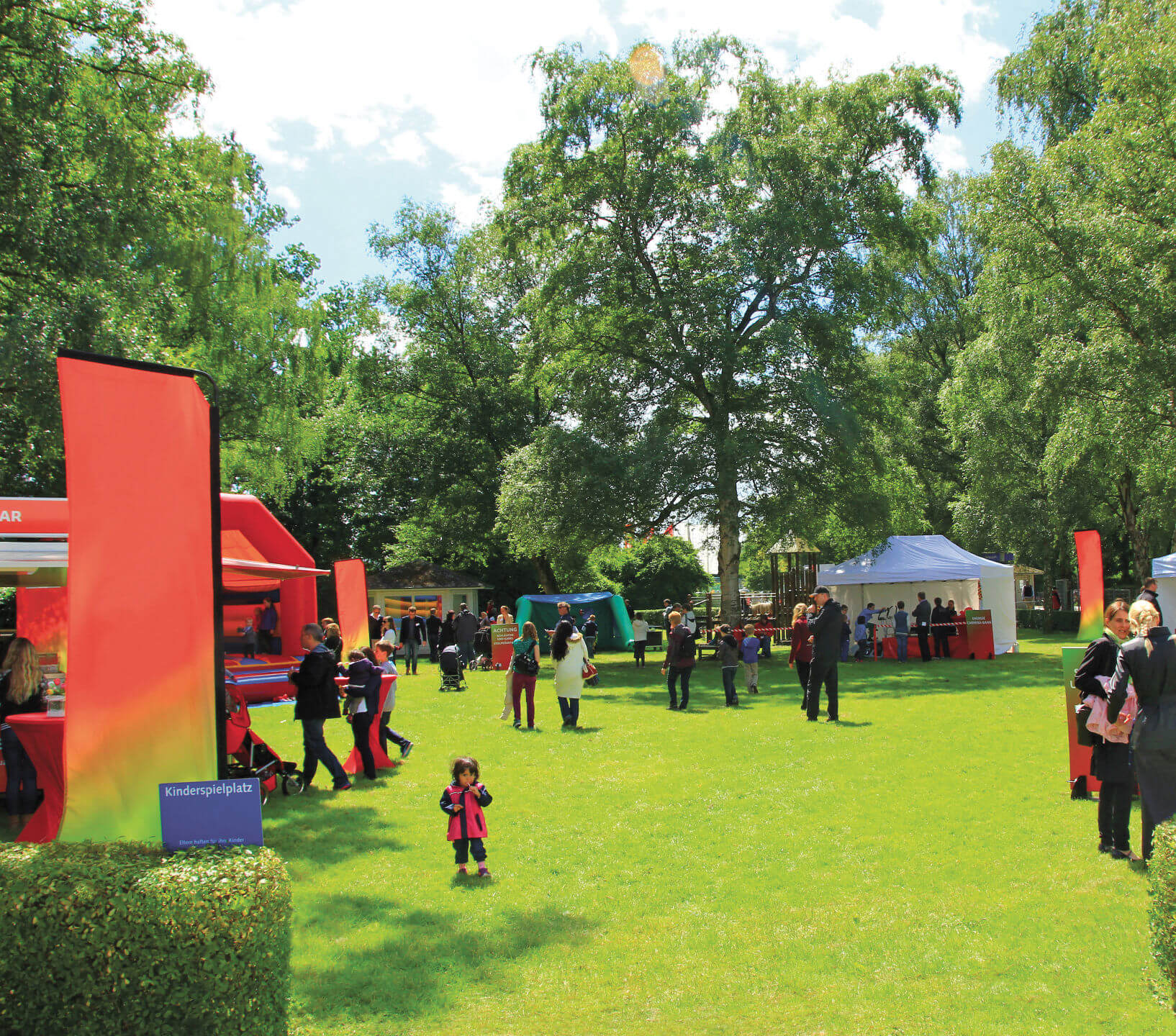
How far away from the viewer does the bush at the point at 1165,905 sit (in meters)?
3.98

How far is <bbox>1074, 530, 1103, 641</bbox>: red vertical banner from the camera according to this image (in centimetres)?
1096

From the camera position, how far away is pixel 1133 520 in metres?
28.8

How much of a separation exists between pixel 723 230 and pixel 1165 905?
24226 millimetres

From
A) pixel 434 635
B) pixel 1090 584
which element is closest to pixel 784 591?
pixel 434 635

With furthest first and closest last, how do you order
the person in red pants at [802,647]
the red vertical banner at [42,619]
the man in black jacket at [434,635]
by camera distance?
1. the man in black jacket at [434,635]
2. the red vertical banner at [42,619]
3. the person in red pants at [802,647]

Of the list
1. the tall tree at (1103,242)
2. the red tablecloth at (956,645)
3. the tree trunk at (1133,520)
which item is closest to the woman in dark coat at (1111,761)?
the tall tree at (1103,242)

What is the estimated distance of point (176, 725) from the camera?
15.2ft

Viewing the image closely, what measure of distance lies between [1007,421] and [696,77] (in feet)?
47.3

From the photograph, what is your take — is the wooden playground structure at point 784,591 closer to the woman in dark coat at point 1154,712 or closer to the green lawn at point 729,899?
the green lawn at point 729,899

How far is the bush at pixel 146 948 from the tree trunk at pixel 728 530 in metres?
20.4

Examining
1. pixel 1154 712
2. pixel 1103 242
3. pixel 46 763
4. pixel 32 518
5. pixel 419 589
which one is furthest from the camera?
pixel 419 589

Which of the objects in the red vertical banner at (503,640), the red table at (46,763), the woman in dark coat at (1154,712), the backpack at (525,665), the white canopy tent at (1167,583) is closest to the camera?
the woman in dark coat at (1154,712)

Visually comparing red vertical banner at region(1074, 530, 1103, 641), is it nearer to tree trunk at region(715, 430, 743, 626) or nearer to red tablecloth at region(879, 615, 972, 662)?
tree trunk at region(715, 430, 743, 626)

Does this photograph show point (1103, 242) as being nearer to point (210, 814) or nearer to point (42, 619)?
point (210, 814)
